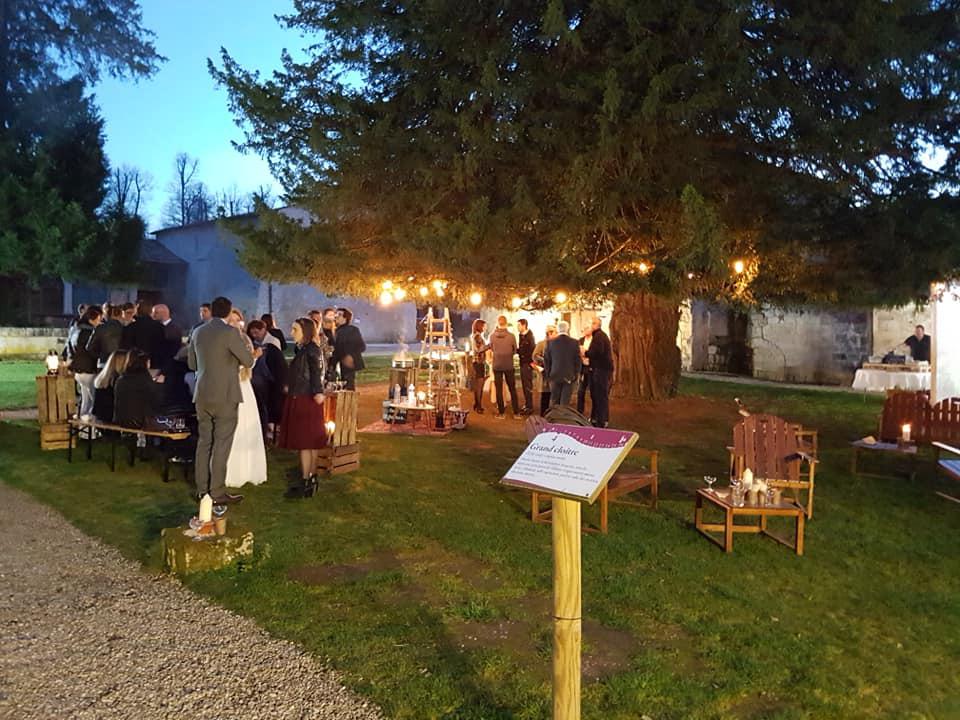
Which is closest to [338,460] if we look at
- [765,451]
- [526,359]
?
[765,451]

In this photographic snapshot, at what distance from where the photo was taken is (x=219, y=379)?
6457 mm

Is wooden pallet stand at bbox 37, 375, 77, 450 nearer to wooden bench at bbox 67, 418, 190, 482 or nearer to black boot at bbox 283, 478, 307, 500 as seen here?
wooden bench at bbox 67, 418, 190, 482

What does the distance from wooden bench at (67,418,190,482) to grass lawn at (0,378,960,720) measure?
302mm

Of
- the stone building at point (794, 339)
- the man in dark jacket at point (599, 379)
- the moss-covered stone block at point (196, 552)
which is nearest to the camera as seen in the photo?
the moss-covered stone block at point (196, 552)

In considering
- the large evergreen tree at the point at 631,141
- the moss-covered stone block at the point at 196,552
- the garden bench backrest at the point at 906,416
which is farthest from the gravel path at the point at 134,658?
the garden bench backrest at the point at 906,416

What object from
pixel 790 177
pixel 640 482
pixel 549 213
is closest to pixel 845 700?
pixel 640 482

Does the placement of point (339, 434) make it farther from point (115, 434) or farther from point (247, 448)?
point (115, 434)

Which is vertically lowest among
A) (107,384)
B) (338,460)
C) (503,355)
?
(338,460)

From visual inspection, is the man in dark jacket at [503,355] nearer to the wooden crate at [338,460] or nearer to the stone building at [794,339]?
the wooden crate at [338,460]

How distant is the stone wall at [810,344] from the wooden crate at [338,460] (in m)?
13.2

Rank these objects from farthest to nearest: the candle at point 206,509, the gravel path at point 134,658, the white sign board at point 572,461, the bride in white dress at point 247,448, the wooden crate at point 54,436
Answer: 1. the wooden crate at point 54,436
2. the bride in white dress at point 247,448
3. the candle at point 206,509
4. the gravel path at point 134,658
5. the white sign board at point 572,461

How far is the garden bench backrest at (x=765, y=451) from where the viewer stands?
663cm

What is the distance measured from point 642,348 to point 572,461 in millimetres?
12050

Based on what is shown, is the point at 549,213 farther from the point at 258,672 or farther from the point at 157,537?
the point at 258,672
